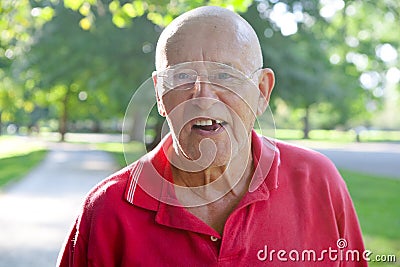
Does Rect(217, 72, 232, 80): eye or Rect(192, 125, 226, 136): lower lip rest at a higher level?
Rect(217, 72, 232, 80): eye

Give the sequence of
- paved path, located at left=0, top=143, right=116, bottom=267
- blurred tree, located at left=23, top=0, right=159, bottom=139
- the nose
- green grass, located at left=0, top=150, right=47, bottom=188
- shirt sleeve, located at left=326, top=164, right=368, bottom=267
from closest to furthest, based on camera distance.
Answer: the nose → shirt sleeve, located at left=326, top=164, right=368, bottom=267 → paved path, located at left=0, top=143, right=116, bottom=267 → green grass, located at left=0, top=150, right=47, bottom=188 → blurred tree, located at left=23, top=0, right=159, bottom=139

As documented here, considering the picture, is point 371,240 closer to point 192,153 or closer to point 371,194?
point 371,194

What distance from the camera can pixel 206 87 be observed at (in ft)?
4.44

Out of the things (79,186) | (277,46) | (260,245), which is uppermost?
(277,46)

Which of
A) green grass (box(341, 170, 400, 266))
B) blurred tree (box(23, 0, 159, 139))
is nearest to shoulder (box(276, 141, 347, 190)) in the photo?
green grass (box(341, 170, 400, 266))

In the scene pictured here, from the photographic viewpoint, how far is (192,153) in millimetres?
1398

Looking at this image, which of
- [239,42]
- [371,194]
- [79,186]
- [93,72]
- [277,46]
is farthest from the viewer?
[93,72]

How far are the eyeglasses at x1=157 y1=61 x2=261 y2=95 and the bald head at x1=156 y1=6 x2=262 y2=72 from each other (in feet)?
0.04

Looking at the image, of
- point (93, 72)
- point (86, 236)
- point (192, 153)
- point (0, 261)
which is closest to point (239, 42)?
point (192, 153)

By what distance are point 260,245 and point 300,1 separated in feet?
43.9

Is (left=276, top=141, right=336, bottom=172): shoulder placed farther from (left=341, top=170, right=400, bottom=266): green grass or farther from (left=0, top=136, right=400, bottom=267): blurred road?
(left=341, top=170, right=400, bottom=266): green grass

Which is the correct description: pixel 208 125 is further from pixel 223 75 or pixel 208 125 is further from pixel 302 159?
pixel 302 159

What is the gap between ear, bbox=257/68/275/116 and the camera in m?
1.47

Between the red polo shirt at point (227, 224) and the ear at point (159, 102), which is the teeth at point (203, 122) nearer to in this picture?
the ear at point (159, 102)
